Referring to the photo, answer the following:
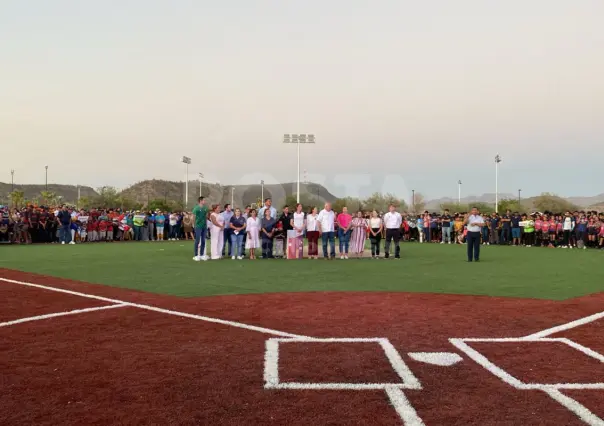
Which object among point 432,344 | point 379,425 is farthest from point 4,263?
point 379,425

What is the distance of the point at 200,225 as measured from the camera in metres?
17.3

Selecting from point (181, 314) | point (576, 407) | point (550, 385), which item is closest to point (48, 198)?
point (181, 314)

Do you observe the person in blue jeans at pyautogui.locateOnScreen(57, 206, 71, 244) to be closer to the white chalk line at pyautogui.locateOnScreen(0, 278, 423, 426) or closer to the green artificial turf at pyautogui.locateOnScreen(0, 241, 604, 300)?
the green artificial turf at pyautogui.locateOnScreen(0, 241, 604, 300)

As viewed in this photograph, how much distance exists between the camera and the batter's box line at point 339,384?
16.2 ft

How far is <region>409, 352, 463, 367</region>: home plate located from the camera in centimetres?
578

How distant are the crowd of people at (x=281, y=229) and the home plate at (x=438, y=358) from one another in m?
12.0

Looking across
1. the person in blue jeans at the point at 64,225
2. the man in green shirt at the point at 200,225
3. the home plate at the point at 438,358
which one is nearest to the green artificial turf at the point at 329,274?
the man in green shirt at the point at 200,225

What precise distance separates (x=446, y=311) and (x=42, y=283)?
28.6ft

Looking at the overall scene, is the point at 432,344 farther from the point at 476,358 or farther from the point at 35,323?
the point at 35,323

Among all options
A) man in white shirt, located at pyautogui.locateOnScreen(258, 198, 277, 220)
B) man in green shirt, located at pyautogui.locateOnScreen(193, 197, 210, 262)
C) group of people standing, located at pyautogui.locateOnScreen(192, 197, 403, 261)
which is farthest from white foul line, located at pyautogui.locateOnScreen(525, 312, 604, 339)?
man in white shirt, located at pyautogui.locateOnScreen(258, 198, 277, 220)

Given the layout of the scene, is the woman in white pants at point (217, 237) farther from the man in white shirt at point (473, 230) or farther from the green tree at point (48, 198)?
the green tree at point (48, 198)

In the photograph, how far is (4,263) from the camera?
1673 centimetres

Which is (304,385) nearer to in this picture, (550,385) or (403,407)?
(403,407)

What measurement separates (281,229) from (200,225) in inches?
123
